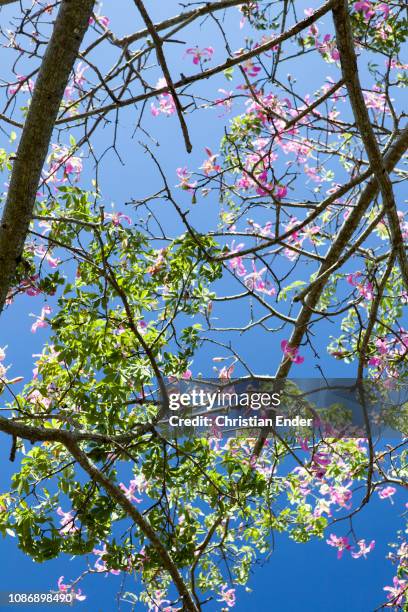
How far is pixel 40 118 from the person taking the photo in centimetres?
150

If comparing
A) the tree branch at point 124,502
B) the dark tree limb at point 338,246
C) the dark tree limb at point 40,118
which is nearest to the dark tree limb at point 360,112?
the dark tree limb at point 338,246

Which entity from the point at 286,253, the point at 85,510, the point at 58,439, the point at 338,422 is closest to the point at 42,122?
the point at 58,439

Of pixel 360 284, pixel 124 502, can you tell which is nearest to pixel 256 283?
pixel 360 284

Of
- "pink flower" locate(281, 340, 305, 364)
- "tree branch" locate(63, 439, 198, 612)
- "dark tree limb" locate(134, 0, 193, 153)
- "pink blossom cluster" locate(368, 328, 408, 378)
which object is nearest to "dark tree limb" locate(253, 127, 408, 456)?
"pink flower" locate(281, 340, 305, 364)

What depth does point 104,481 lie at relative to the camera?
180cm

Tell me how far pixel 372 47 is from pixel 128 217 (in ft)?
4.17

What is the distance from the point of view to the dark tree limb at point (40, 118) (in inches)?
58.5

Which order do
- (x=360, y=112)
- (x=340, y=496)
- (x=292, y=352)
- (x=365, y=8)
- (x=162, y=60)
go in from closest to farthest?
(x=162, y=60) < (x=360, y=112) < (x=292, y=352) < (x=365, y=8) < (x=340, y=496)

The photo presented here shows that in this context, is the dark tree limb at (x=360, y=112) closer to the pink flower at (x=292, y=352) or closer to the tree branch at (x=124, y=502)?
the pink flower at (x=292, y=352)

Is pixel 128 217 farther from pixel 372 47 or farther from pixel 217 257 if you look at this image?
pixel 372 47

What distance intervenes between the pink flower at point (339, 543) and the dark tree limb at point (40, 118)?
241 centimetres

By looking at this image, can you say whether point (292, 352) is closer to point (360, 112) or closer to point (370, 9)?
point (360, 112)

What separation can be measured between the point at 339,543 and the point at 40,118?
2623 millimetres

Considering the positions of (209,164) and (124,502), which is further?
(209,164)
